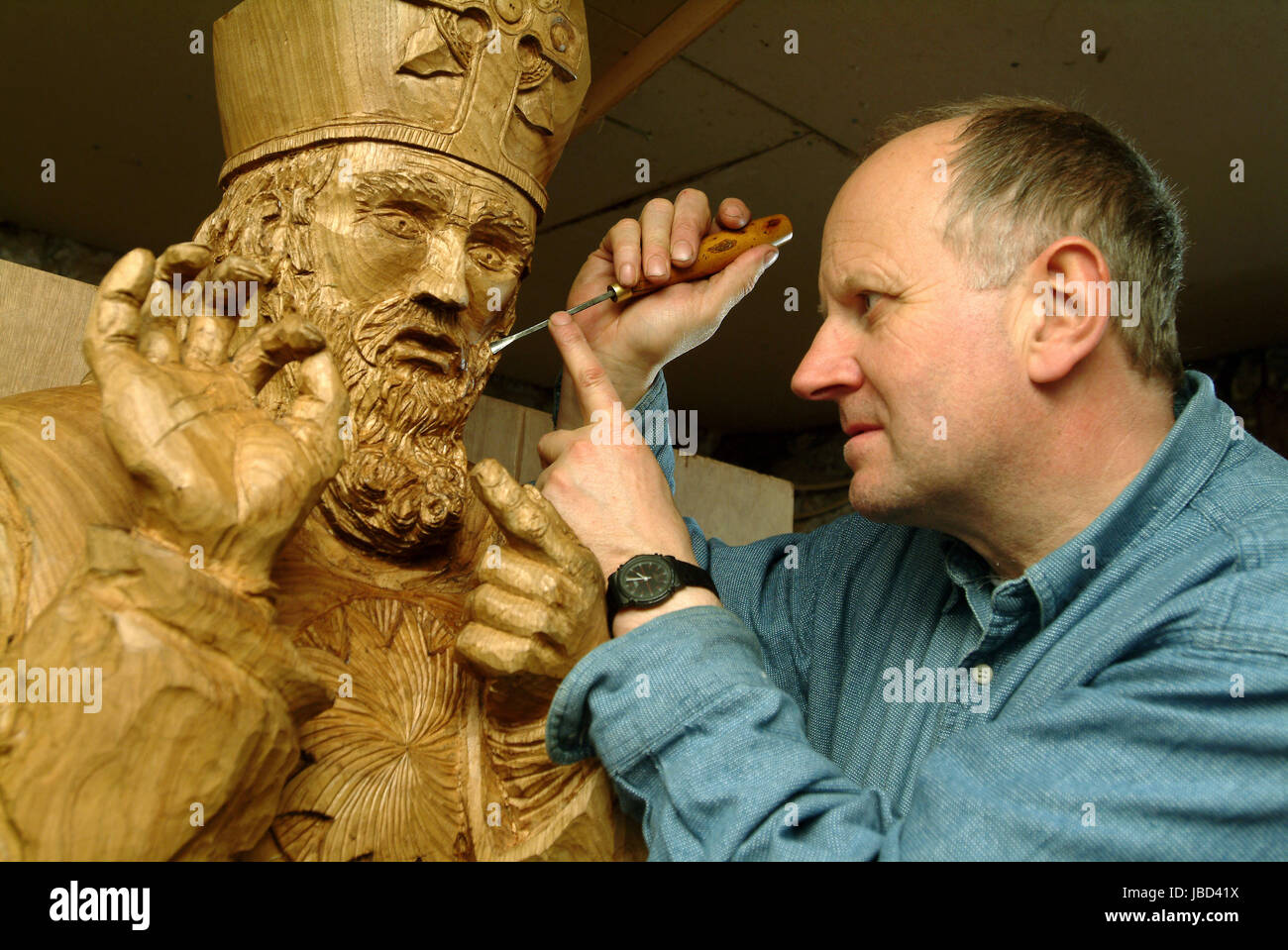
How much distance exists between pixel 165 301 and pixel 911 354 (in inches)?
36.7

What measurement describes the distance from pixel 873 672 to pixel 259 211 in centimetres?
121

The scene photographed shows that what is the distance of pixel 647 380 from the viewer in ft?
6.66

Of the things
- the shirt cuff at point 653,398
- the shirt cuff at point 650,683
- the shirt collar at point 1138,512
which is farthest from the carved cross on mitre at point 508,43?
the shirt collar at point 1138,512

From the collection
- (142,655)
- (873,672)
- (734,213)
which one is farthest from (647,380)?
(142,655)

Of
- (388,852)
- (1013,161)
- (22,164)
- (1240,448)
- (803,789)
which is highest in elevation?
(22,164)

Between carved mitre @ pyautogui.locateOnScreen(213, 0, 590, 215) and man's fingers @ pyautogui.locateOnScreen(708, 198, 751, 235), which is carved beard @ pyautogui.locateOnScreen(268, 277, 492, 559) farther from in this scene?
man's fingers @ pyautogui.locateOnScreen(708, 198, 751, 235)

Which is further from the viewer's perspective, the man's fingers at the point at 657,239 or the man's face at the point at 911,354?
the man's fingers at the point at 657,239

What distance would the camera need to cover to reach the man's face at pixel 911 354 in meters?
1.46

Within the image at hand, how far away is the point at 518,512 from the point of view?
146 cm

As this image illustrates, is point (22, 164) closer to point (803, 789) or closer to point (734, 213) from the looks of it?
point (734, 213)

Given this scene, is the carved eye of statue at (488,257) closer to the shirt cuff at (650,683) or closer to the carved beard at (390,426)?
the carved beard at (390,426)

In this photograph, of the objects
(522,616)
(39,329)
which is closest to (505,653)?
(522,616)

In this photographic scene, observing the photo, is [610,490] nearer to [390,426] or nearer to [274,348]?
[390,426]

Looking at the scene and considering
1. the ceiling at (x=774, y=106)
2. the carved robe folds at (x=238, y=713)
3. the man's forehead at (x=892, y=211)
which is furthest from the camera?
the ceiling at (x=774, y=106)
